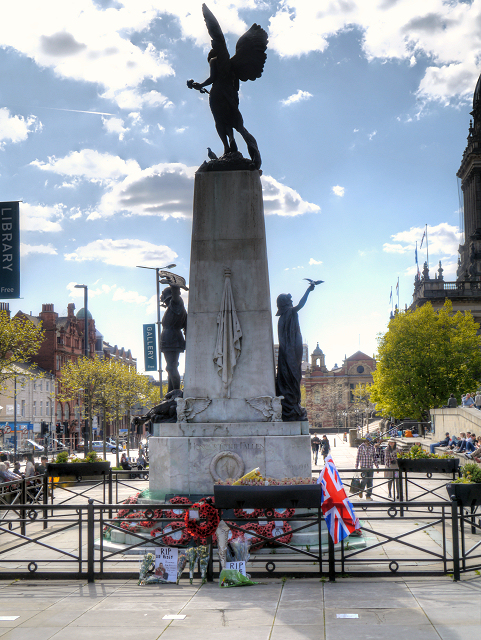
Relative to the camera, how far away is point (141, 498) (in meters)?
12.8

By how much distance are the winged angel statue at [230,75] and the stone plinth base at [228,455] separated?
556cm

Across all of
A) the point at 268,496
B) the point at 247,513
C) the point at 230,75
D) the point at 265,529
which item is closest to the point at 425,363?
the point at 230,75

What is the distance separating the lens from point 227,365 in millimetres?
13078

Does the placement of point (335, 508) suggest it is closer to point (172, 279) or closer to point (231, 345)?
point (231, 345)

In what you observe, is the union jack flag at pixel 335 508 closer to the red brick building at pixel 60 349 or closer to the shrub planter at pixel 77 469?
the shrub planter at pixel 77 469

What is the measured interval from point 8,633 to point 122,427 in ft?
385

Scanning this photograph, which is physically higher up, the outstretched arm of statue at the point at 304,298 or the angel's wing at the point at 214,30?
the angel's wing at the point at 214,30

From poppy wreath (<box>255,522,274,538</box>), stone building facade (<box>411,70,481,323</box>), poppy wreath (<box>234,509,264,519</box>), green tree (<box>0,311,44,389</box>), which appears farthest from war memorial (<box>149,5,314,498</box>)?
stone building facade (<box>411,70,481,323</box>)

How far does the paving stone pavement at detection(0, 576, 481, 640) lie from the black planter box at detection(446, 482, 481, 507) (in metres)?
1.05

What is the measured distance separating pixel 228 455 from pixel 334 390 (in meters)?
135

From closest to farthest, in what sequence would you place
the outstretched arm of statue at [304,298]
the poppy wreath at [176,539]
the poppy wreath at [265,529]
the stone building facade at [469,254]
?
the poppy wreath at [176,539], the poppy wreath at [265,529], the outstretched arm of statue at [304,298], the stone building facade at [469,254]

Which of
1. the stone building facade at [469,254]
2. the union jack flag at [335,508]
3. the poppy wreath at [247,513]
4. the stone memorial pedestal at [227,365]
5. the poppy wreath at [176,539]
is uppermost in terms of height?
the stone building facade at [469,254]

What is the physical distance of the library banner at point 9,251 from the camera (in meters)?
16.6

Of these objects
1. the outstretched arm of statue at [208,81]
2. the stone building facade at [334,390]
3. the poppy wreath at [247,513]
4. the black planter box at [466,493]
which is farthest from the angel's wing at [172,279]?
the stone building facade at [334,390]
